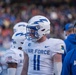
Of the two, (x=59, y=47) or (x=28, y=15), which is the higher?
(x=28, y=15)

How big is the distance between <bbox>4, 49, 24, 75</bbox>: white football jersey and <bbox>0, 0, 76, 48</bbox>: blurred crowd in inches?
370

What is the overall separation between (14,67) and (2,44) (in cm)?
967

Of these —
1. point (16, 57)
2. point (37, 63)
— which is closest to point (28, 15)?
point (16, 57)

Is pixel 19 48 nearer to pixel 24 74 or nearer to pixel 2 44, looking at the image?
pixel 24 74

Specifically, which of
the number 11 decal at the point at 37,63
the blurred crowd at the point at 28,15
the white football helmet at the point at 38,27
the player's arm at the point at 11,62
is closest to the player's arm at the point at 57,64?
the number 11 decal at the point at 37,63

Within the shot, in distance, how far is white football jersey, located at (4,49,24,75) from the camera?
515 cm

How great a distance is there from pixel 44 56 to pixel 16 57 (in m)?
0.40

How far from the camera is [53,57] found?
494 cm

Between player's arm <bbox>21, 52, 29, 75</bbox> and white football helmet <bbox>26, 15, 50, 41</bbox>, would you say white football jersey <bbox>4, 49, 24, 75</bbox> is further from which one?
white football helmet <bbox>26, 15, 50, 41</bbox>

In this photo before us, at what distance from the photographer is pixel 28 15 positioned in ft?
60.4

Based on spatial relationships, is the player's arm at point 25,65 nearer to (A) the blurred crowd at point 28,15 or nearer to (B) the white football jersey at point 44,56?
(B) the white football jersey at point 44,56

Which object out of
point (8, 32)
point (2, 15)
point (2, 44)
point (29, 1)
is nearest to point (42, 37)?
point (2, 44)

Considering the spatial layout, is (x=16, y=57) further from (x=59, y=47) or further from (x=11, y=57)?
(x=59, y=47)

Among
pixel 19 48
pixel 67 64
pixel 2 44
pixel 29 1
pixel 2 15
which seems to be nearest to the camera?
pixel 67 64
